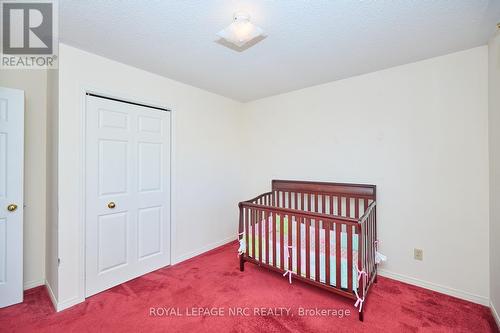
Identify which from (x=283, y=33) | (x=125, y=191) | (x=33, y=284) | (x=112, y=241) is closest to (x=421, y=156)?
(x=283, y=33)

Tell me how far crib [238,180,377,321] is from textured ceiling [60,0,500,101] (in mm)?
1372

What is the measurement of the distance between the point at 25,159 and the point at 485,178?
13.9 ft

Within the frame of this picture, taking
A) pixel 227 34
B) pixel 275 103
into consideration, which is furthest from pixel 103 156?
pixel 275 103

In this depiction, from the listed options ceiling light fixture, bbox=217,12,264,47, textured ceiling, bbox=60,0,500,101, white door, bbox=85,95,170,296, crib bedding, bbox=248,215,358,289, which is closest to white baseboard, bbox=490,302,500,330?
crib bedding, bbox=248,215,358,289

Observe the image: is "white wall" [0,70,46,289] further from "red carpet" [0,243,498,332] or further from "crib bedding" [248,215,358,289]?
"crib bedding" [248,215,358,289]

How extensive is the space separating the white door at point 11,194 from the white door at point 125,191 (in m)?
0.55

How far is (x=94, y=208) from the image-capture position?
210 cm

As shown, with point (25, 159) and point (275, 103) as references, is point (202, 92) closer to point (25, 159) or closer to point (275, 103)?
point (275, 103)

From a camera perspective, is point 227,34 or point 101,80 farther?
point 101,80

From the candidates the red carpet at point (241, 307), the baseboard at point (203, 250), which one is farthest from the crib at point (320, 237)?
the baseboard at point (203, 250)

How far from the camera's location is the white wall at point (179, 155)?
1913mm

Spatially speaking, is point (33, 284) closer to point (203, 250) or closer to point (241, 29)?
point (203, 250)

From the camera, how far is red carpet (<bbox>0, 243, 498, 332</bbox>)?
1.67 metres

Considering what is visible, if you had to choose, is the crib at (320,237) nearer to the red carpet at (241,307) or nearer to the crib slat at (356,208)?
the crib slat at (356,208)
